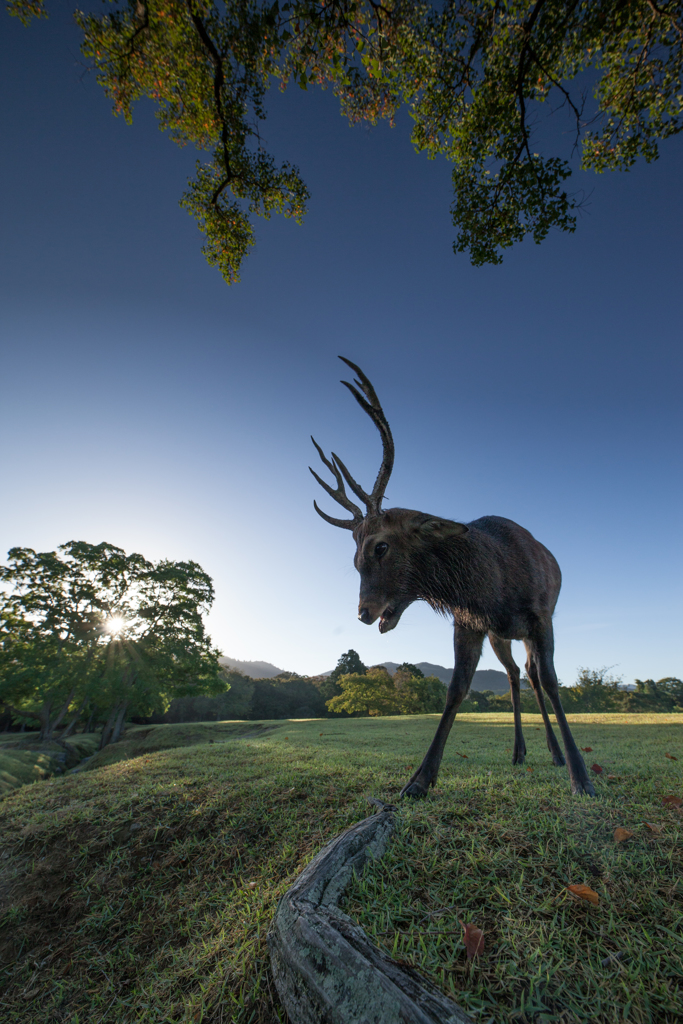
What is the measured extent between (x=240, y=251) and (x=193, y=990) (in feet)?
28.4

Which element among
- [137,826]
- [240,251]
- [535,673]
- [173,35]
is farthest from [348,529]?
[173,35]

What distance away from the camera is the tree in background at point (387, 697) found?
3356cm

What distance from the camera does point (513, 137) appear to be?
578 cm

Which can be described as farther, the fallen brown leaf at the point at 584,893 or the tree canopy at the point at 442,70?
the tree canopy at the point at 442,70

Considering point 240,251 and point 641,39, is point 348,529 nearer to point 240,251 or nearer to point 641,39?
point 240,251

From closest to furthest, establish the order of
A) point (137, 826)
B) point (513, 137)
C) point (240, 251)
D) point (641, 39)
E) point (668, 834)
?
1. point (668, 834)
2. point (137, 826)
3. point (641, 39)
4. point (513, 137)
5. point (240, 251)

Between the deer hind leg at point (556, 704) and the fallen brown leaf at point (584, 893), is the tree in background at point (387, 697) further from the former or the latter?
the fallen brown leaf at point (584, 893)

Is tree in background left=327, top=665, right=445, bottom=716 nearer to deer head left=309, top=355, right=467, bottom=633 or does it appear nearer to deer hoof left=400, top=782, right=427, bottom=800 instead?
deer hoof left=400, top=782, right=427, bottom=800

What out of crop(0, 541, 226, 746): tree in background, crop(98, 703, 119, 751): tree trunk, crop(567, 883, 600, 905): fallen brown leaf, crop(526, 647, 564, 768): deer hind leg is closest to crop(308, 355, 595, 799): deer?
crop(526, 647, 564, 768): deer hind leg

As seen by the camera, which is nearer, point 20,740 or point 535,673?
point 535,673

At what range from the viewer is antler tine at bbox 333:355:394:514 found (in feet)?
13.2

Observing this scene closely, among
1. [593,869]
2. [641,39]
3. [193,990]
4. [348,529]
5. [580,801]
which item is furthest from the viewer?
[641,39]

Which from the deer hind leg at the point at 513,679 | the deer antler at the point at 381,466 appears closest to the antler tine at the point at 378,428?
the deer antler at the point at 381,466

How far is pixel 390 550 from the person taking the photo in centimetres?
381
